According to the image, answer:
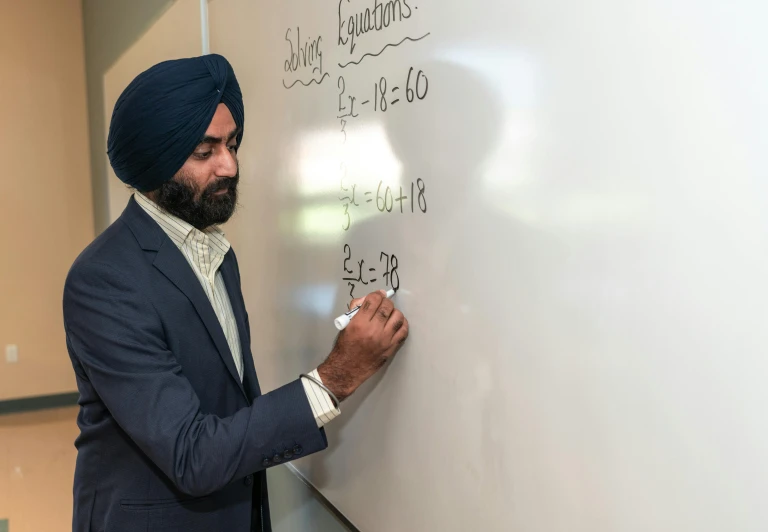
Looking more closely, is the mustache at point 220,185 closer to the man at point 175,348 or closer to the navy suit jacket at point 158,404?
the man at point 175,348

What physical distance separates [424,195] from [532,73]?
27 centimetres

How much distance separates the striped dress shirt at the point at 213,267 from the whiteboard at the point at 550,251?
0.15m

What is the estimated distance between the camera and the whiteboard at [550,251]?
1.84 ft

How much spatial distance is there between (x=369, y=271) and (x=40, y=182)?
11.9 feet

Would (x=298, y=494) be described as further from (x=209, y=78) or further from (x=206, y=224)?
(x=209, y=78)

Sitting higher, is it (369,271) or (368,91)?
(368,91)

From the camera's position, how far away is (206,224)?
112 centimetres

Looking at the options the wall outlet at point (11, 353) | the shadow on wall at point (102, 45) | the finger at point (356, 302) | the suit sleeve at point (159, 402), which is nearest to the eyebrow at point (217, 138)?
the suit sleeve at point (159, 402)

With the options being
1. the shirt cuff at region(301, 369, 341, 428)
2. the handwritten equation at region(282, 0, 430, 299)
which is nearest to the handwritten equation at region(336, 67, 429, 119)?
the handwritten equation at region(282, 0, 430, 299)

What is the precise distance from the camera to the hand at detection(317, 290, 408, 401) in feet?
3.30

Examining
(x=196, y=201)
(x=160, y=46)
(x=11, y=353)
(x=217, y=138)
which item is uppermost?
(x=160, y=46)

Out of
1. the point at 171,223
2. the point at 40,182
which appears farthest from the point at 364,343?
the point at 40,182

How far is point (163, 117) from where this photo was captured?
3.33ft

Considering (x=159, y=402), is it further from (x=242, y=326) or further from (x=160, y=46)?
(x=160, y=46)
